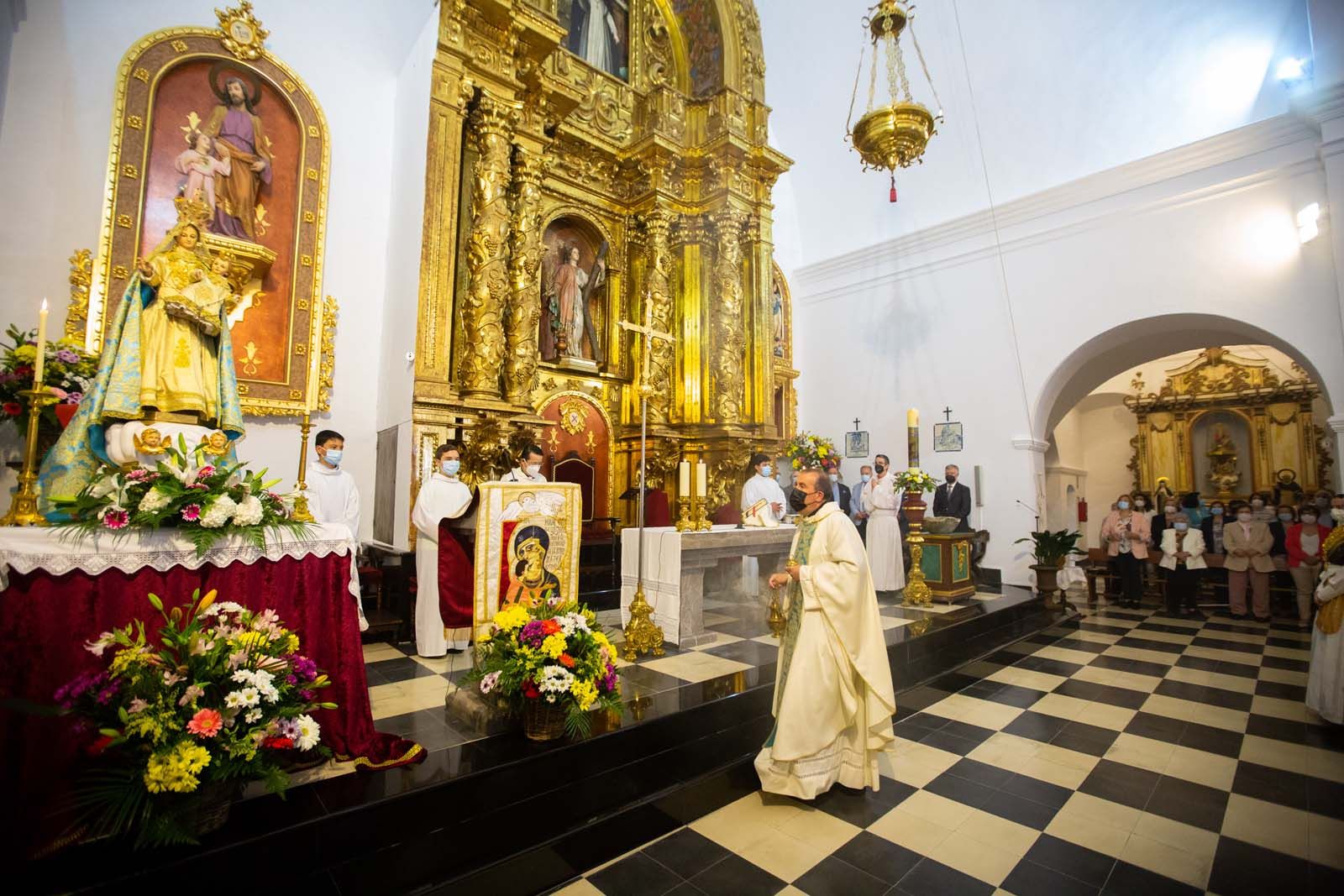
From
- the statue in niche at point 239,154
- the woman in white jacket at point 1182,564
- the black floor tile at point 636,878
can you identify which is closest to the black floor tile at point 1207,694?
the woman in white jacket at point 1182,564

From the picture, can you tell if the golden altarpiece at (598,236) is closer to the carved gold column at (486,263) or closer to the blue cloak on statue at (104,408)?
the carved gold column at (486,263)

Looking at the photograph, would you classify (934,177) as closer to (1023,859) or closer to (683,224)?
(683,224)

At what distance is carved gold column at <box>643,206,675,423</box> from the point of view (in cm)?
923

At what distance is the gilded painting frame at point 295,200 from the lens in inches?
224

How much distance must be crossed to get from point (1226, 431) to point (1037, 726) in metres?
16.1

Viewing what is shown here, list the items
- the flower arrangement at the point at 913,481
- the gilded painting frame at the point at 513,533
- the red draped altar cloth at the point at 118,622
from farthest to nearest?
the flower arrangement at the point at 913,481, the gilded painting frame at the point at 513,533, the red draped altar cloth at the point at 118,622

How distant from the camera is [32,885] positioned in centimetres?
190

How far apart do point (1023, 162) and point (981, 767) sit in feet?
35.4

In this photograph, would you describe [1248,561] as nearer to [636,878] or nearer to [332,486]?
[636,878]

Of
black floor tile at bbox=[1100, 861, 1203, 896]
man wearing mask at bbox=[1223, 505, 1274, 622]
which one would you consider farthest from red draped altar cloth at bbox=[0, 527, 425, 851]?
man wearing mask at bbox=[1223, 505, 1274, 622]

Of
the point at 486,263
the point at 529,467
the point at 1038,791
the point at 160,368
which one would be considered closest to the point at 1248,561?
the point at 1038,791

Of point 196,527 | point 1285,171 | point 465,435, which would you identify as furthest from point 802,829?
point 1285,171

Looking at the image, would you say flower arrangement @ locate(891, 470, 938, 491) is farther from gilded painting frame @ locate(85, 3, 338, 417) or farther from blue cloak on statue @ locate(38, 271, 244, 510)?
blue cloak on statue @ locate(38, 271, 244, 510)

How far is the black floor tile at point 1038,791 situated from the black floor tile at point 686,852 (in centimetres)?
190
